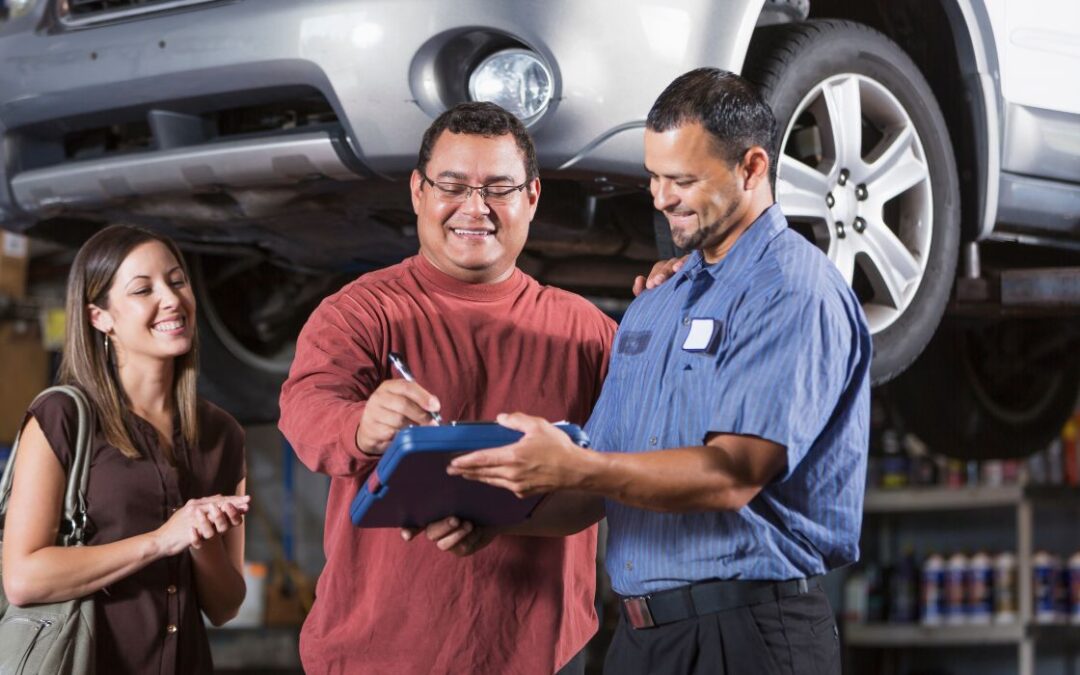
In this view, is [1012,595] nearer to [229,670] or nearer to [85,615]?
[229,670]

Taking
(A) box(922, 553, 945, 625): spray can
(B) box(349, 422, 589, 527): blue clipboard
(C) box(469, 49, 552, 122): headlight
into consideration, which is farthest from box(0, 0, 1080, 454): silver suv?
(A) box(922, 553, 945, 625): spray can

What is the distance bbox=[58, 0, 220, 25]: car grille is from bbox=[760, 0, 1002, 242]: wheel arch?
0.98 meters

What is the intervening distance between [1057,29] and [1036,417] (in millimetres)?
1374

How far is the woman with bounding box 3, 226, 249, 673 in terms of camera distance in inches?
65.4

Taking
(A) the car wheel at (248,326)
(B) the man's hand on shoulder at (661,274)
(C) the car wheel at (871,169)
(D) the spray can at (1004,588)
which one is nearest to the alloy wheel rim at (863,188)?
(C) the car wheel at (871,169)

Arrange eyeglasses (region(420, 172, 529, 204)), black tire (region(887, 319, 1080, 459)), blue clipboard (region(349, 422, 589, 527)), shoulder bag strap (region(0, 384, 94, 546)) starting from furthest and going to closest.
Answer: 1. black tire (region(887, 319, 1080, 459))
2. shoulder bag strap (region(0, 384, 94, 546))
3. eyeglasses (region(420, 172, 529, 204))
4. blue clipboard (region(349, 422, 589, 527))

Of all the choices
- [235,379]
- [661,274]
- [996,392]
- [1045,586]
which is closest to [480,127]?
[661,274]

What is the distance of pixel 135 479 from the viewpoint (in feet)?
5.72

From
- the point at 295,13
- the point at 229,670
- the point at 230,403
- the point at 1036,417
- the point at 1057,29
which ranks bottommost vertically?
the point at 229,670

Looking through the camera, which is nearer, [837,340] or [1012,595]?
[837,340]

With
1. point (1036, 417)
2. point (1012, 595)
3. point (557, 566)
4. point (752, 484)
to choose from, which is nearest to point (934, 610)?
point (1012, 595)

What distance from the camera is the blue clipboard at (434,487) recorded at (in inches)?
47.8

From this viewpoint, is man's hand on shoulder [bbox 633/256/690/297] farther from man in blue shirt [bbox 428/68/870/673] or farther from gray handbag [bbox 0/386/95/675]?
gray handbag [bbox 0/386/95/675]

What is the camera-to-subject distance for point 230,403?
2.62 meters
